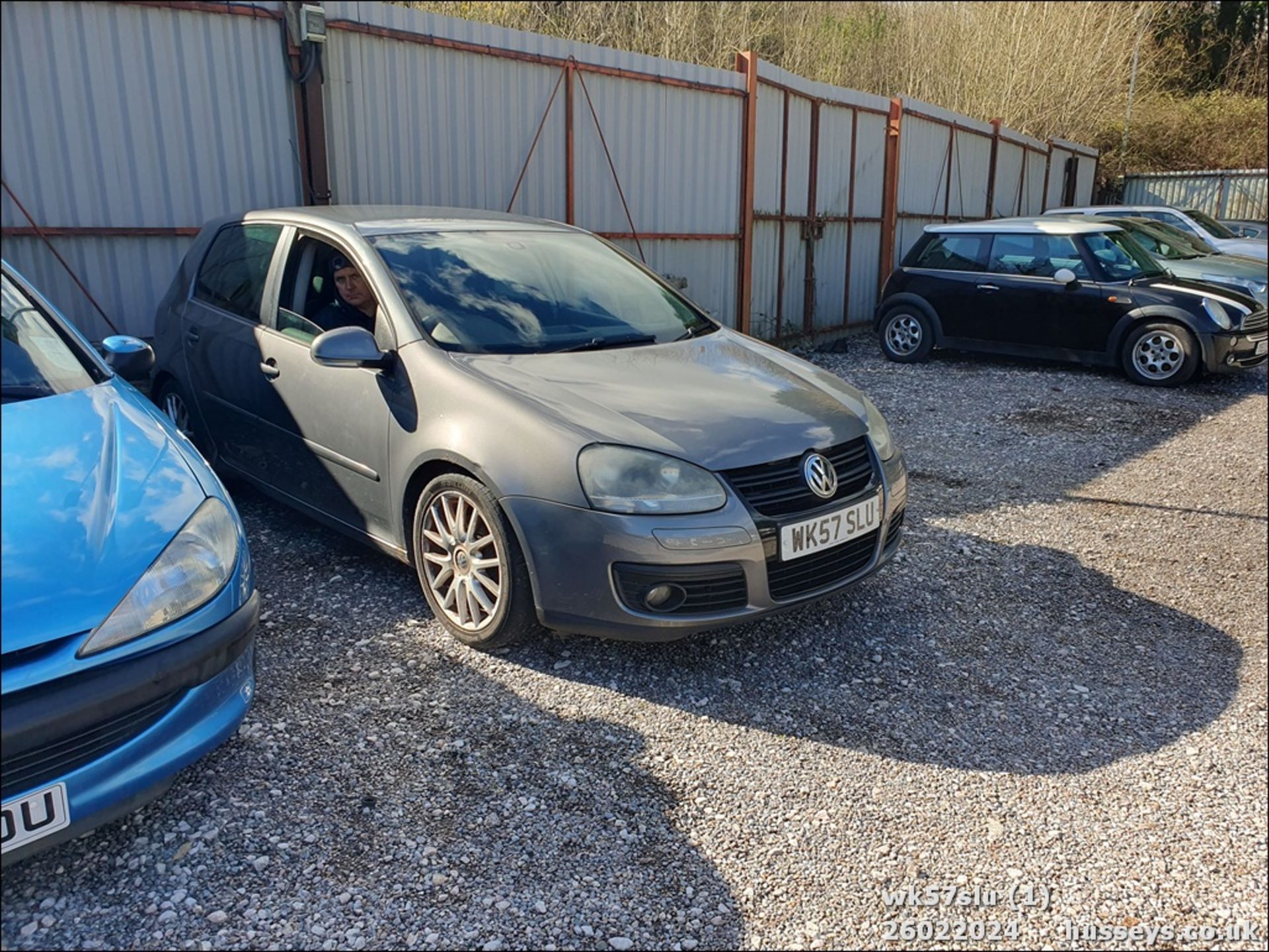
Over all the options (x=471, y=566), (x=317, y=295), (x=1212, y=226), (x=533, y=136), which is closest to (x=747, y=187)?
(x=533, y=136)

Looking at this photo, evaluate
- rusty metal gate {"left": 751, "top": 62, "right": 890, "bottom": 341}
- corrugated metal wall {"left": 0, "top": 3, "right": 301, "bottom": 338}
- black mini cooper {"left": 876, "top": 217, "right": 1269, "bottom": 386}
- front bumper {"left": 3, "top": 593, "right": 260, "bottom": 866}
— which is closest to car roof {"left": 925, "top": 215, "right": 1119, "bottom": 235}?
black mini cooper {"left": 876, "top": 217, "right": 1269, "bottom": 386}

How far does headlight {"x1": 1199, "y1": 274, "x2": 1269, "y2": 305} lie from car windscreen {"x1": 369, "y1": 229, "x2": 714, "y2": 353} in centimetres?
736

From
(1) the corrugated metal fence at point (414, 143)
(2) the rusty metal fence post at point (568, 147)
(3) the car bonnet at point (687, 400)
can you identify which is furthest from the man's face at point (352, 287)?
(2) the rusty metal fence post at point (568, 147)

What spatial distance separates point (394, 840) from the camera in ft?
8.43

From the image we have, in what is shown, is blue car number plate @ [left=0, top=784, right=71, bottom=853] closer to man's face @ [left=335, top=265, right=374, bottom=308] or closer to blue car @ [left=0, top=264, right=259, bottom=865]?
blue car @ [left=0, top=264, right=259, bottom=865]

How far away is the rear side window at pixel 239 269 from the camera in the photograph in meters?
4.50

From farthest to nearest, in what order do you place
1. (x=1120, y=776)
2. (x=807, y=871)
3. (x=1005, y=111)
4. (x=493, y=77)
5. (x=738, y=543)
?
(x=1005, y=111)
(x=493, y=77)
(x=738, y=543)
(x=1120, y=776)
(x=807, y=871)

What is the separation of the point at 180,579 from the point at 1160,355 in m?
9.29

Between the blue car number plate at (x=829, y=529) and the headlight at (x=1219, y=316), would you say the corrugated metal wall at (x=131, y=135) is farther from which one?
the headlight at (x=1219, y=316)

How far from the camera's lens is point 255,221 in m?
4.72

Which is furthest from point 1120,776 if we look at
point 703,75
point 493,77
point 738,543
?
point 703,75

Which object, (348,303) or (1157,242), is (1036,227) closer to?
(1157,242)

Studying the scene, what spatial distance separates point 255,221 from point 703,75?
602 cm

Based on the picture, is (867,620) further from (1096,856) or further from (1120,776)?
(1096,856)
